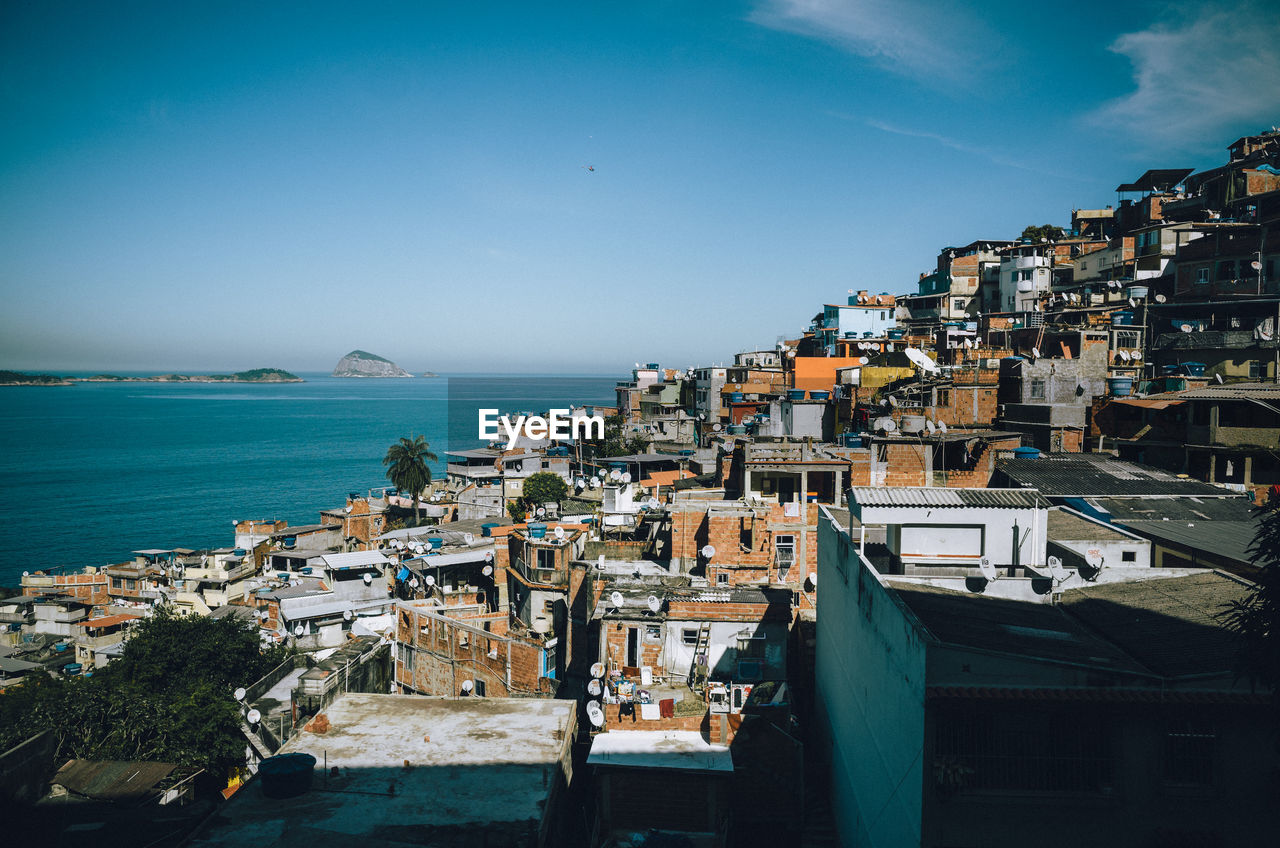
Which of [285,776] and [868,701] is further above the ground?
[868,701]

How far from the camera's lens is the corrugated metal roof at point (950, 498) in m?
12.6

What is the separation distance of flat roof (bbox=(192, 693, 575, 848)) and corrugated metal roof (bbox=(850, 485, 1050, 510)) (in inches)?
272

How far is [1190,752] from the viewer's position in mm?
7703

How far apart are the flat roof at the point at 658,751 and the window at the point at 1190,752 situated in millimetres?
6481

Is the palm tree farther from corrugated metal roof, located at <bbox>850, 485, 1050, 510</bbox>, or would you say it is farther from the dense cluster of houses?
corrugated metal roof, located at <bbox>850, 485, 1050, 510</bbox>

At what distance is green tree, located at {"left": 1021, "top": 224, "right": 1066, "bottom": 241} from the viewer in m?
61.1

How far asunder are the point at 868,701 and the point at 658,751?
14.4 feet

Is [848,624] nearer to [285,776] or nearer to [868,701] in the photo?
[868,701]

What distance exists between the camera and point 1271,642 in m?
6.71

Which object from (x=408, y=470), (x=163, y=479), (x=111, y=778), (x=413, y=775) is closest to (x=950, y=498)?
(x=413, y=775)

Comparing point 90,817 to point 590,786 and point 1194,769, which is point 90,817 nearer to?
point 590,786

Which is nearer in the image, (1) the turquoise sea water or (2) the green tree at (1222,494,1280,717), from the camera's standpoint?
(2) the green tree at (1222,494,1280,717)

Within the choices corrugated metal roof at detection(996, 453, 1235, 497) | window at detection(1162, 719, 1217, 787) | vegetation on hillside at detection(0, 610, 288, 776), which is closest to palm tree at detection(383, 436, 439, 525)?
vegetation on hillside at detection(0, 610, 288, 776)

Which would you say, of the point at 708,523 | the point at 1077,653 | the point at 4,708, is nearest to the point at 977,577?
the point at 1077,653
